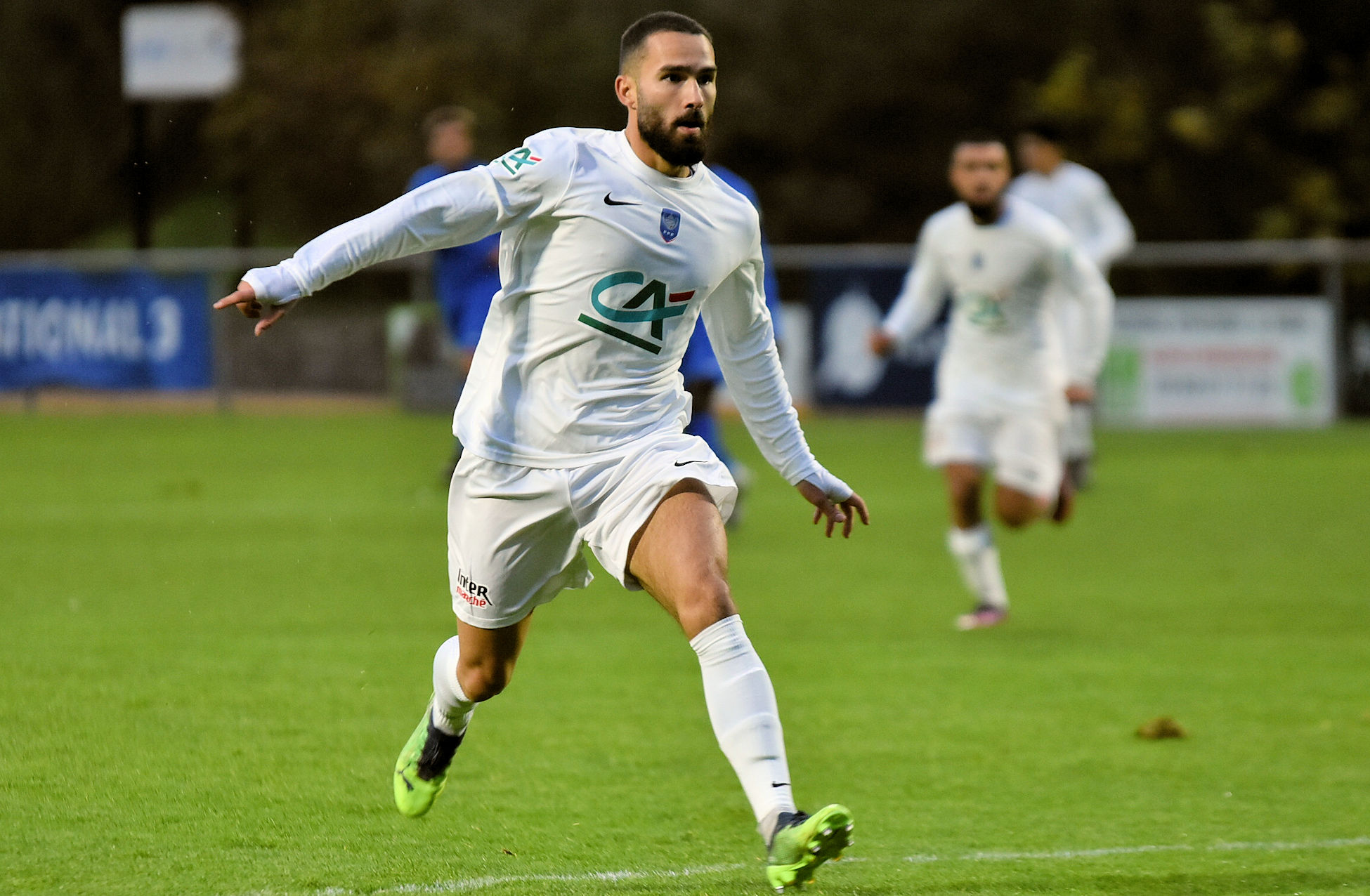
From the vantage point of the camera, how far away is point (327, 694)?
7227 millimetres

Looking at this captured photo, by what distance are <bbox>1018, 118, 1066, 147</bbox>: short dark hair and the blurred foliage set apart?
18481 mm

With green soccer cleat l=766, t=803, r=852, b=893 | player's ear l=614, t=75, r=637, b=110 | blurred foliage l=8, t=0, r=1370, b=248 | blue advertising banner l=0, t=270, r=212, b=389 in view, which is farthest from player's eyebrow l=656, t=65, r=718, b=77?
blurred foliage l=8, t=0, r=1370, b=248

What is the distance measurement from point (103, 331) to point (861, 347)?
27.9ft

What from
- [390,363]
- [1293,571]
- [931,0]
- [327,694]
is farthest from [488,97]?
[327,694]

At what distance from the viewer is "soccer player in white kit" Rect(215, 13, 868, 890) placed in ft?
15.5

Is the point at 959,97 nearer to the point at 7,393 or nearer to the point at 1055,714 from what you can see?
the point at 7,393

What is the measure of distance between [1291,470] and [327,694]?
37.7 ft

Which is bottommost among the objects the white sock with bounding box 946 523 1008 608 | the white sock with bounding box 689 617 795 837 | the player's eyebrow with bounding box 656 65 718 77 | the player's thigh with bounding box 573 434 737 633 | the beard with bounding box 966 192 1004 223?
the white sock with bounding box 946 523 1008 608

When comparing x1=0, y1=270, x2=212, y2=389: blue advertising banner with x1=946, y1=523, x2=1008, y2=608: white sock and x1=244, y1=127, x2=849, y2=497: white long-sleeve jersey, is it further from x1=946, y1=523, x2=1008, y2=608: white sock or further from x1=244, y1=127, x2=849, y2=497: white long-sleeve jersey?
x1=244, y1=127, x2=849, y2=497: white long-sleeve jersey

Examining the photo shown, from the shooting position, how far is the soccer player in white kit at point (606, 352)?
4.71 metres

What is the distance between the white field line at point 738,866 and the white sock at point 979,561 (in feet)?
12.7

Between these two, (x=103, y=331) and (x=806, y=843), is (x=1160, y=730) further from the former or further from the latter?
(x=103, y=331)

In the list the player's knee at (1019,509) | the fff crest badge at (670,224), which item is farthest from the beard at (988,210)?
the fff crest badge at (670,224)

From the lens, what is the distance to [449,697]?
18.0ft
